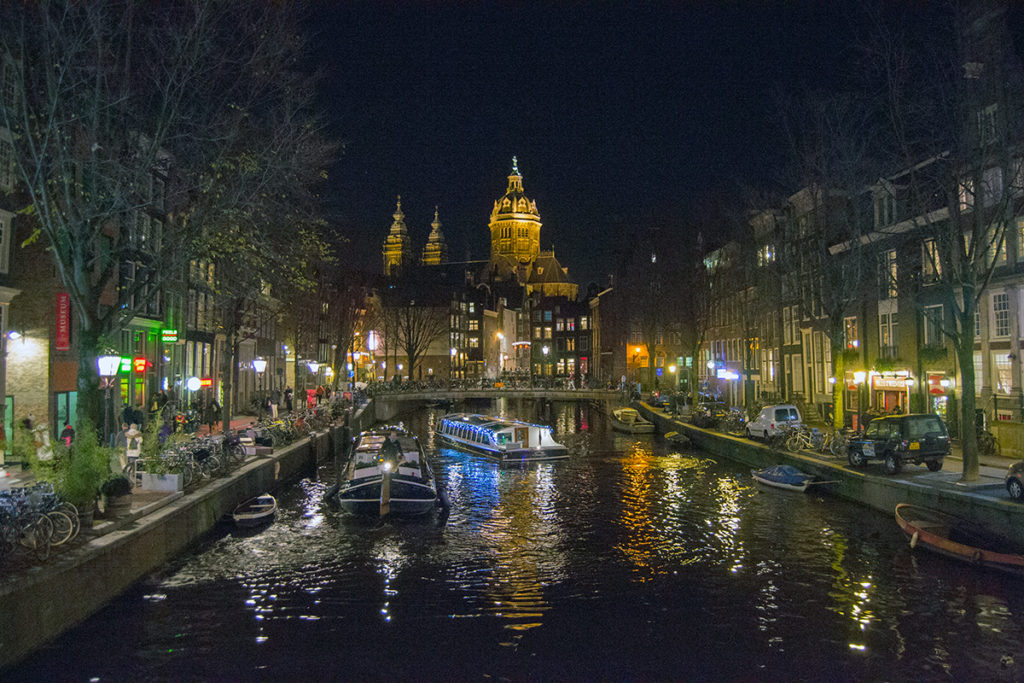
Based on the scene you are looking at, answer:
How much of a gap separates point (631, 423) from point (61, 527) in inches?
1828

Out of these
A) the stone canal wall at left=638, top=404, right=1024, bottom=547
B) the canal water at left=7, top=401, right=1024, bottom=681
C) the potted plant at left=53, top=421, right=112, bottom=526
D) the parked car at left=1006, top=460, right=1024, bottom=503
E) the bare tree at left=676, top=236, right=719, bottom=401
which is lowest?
the canal water at left=7, top=401, right=1024, bottom=681

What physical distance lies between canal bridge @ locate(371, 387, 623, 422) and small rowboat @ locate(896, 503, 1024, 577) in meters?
57.6

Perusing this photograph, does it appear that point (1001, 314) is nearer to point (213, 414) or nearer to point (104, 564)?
point (104, 564)

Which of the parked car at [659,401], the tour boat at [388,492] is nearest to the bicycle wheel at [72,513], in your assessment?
the tour boat at [388,492]

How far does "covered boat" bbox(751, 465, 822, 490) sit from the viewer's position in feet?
98.5

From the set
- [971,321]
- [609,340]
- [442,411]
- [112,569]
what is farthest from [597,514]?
[609,340]

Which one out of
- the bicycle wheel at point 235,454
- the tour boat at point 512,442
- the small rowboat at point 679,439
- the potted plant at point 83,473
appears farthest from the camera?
the small rowboat at point 679,439

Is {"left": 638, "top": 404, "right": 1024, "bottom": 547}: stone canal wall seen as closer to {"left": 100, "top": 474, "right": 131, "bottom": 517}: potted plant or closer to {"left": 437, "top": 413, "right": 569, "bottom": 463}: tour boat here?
{"left": 437, "top": 413, "right": 569, "bottom": 463}: tour boat

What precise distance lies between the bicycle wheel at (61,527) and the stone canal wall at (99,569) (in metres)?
0.35

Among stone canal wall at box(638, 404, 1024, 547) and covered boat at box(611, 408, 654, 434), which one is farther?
covered boat at box(611, 408, 654, 434)

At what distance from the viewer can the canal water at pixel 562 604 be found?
14.0m

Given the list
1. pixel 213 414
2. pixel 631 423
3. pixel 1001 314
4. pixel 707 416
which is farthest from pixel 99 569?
pixel 631 423

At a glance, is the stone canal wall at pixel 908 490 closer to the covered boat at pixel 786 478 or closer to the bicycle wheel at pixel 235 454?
the covered boat at pixel 786 478

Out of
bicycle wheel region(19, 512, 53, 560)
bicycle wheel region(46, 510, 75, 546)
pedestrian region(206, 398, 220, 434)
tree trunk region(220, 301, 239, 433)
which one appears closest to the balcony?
tree trunk region(220, 301, 239, 433)
